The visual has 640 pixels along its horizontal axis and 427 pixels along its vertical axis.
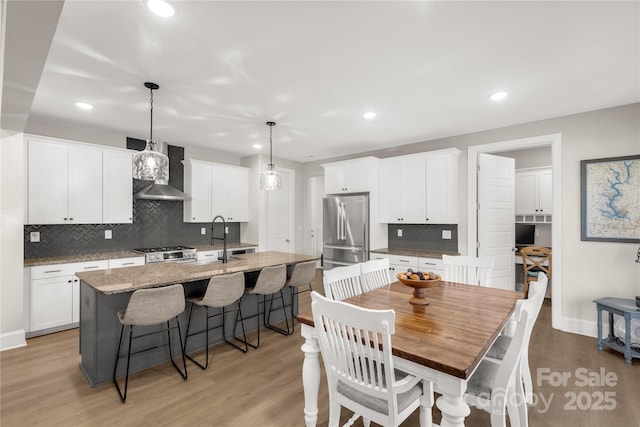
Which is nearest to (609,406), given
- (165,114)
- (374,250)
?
(374,250)

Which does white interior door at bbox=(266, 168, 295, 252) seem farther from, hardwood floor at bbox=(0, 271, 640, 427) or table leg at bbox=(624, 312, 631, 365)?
table leg at bbox=(624, 312, 631, 365)

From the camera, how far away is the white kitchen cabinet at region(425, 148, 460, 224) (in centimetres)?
427

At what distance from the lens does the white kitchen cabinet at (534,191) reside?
4.94 m

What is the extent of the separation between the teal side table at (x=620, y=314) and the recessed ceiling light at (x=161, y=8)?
436 cm

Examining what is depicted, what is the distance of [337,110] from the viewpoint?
3373 millimetres

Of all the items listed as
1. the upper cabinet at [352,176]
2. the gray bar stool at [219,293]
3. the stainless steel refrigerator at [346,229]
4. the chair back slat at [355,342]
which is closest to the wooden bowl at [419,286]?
the chair back slat at [355,342]

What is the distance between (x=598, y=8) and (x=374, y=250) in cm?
358

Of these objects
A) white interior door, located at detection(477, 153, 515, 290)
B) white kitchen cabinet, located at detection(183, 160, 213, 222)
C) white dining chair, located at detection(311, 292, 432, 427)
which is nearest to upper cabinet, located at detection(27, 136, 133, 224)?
white kitchen cabinet, located at detection(183, 160, 213, 222)

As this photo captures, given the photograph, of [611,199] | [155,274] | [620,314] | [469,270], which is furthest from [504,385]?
[611,199]

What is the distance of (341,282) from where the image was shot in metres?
2.39

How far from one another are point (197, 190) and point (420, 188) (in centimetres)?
367

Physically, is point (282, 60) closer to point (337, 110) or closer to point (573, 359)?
point (337, 110)

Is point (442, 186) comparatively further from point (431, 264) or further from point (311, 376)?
point (311, 376)

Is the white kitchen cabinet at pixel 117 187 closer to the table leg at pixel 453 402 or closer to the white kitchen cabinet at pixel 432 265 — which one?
the white kitchen cabinet at pixel 432 265
